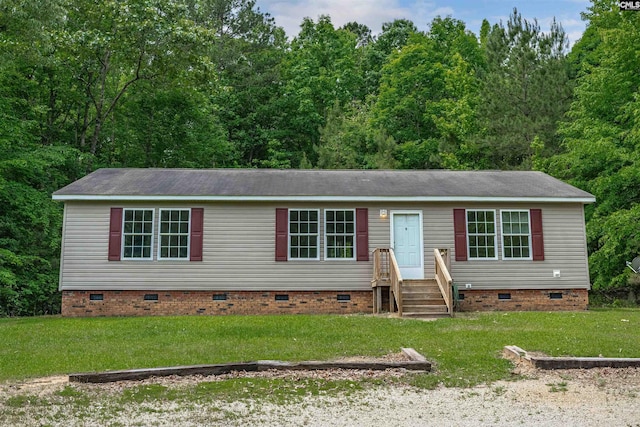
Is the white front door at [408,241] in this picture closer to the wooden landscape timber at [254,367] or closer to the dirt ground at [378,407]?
the wooden landscape timber at [254,367]

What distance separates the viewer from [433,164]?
25000 millimetres

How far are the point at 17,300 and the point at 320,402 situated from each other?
575 inches

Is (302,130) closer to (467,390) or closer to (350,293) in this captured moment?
(350,293)

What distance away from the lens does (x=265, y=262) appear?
42.4 feet

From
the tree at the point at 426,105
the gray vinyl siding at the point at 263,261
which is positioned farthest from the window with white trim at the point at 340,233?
the tree at the point at 426,105

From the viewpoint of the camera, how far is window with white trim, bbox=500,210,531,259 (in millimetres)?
13274

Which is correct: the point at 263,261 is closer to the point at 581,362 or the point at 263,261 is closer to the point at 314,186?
the point at 314,186

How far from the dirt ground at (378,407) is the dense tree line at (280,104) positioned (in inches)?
415

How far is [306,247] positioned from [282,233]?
65 cm

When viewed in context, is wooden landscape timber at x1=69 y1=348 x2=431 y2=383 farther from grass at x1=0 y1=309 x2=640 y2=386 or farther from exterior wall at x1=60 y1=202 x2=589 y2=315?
exterior wall at x1=60 y1=202 x2=589 y2=315

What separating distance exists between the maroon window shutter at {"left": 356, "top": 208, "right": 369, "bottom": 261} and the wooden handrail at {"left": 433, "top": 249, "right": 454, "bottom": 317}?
1.58 metres

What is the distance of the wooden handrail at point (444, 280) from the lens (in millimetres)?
11234

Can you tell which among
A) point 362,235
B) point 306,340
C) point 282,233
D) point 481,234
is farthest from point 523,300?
point 306,340

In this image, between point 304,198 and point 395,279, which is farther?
point 304,198
